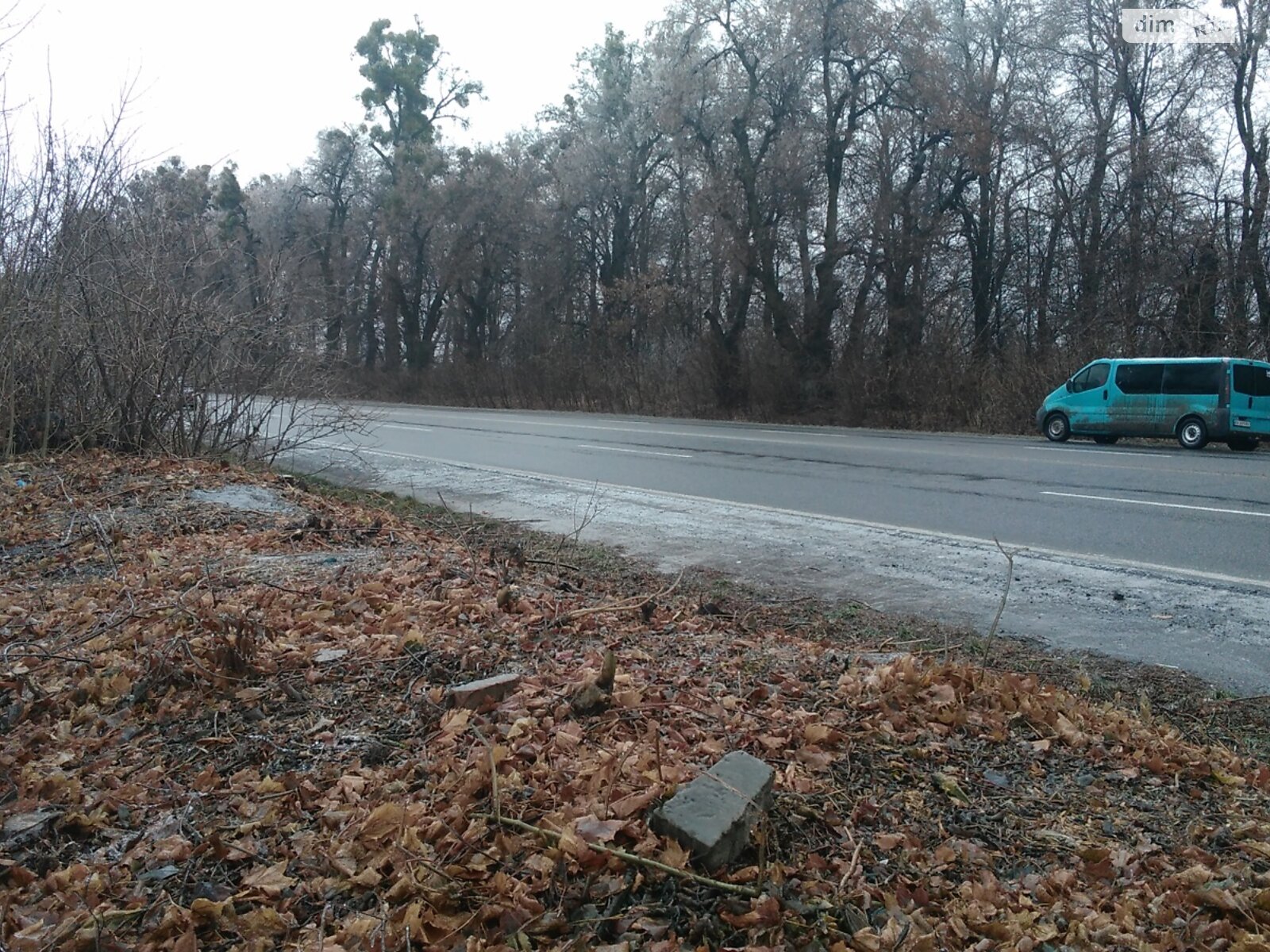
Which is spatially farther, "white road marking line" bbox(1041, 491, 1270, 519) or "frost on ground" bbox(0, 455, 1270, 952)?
"white road marking line" bbox(1041, 491, 1270, 519)

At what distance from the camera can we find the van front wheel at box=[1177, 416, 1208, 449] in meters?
17.8

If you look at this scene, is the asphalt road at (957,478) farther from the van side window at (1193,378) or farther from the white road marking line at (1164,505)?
the van side window at (1193,378)

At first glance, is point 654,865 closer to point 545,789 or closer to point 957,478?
point 545,789

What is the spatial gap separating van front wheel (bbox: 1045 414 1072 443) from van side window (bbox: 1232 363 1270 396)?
3023 millimetres

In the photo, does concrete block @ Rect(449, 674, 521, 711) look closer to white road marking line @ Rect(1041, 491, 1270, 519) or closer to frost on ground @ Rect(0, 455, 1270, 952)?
frost on ground @ Rect(0, 455, 1270, 952)

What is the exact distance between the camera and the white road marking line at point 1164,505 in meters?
9.92

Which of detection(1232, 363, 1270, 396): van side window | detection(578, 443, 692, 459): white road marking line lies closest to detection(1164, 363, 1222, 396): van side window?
detection(1232, 363, 1270, 396): van side window

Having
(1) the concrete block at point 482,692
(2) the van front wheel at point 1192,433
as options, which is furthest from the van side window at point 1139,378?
(1) the concrete block at point 482,692

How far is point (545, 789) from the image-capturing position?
10.8 feet

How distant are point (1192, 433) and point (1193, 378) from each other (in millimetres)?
994

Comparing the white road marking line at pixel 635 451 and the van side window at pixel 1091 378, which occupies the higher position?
the van side window at pixel 1091 378

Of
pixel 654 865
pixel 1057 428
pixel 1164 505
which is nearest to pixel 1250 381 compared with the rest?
pixel 1057 428

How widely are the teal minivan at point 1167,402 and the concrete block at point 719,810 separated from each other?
17427mm

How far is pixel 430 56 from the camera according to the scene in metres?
48.7
